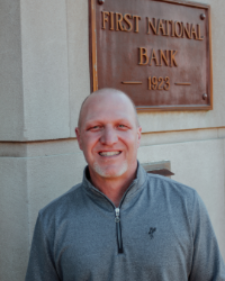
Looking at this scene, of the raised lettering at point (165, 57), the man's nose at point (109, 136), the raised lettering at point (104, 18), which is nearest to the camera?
the man's nose at point (109, 136)

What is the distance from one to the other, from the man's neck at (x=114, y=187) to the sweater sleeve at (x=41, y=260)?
1.19 feet

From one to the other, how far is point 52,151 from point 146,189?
1.02 metres

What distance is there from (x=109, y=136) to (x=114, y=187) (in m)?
0.28

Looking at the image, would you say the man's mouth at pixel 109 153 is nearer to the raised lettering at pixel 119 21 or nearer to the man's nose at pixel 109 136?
the man's nose at pixel 109 136

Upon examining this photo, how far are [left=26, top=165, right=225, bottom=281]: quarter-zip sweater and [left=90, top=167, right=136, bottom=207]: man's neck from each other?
0.25ft

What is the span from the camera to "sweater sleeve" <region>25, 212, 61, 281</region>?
1957mm

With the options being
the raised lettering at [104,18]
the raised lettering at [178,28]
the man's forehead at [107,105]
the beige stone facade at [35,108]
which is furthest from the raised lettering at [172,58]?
the man's forehead at [107,105]

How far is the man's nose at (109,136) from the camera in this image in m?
1.96

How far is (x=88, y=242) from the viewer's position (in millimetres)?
1877

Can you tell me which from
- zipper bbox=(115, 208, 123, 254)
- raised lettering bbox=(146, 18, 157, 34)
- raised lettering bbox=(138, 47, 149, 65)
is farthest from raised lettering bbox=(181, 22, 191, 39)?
zipper bbox=(115, 208, 123, 254)

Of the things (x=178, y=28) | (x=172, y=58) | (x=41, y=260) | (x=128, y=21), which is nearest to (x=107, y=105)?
(x=41, y=260)

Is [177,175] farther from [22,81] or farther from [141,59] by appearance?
[22,81]

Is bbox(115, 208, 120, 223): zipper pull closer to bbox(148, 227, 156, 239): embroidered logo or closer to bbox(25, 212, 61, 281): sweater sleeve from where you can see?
bbox(148, 227, 156, 239): embroidered logo

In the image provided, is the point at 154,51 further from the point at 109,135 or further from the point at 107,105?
the point at 109,135
